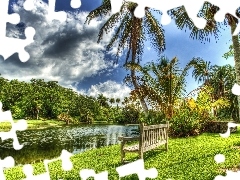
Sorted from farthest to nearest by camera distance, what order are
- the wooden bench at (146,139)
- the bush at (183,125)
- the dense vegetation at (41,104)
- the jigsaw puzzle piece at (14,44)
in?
1. the dense vegetation at (41,104)
2. the bush at (183,125)
3. the wooden bench at (146,139)
4. the jigsaw puzzle piece at (14,44)

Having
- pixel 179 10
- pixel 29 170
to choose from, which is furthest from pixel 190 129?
pixel 29 170

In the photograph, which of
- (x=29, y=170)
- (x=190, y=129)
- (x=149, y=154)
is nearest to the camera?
(x=29, y=170)

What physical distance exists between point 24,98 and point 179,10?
66321 mm

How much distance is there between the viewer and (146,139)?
889cm

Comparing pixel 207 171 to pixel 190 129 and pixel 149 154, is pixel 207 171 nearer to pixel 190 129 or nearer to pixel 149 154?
pixel 149 154

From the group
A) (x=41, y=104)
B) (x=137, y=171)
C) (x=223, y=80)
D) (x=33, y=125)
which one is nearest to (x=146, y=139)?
(x=137, y=171)

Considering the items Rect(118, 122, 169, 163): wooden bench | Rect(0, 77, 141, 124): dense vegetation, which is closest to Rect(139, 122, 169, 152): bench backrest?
Rect(118, 122, 169, 163): wooden bench

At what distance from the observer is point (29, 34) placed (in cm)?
343

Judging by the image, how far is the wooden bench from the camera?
8461 millimetres

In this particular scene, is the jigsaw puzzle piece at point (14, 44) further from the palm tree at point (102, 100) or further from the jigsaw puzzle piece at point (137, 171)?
the palm tree at point (102, 100)

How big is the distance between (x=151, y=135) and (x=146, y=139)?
60 cm

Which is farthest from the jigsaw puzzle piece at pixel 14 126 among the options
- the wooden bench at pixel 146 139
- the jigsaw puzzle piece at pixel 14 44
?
the wooden bench at pixel 146 139

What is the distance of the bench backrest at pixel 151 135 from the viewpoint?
334 inches

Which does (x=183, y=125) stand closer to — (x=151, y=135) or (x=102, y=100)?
(x=151, y=135)
